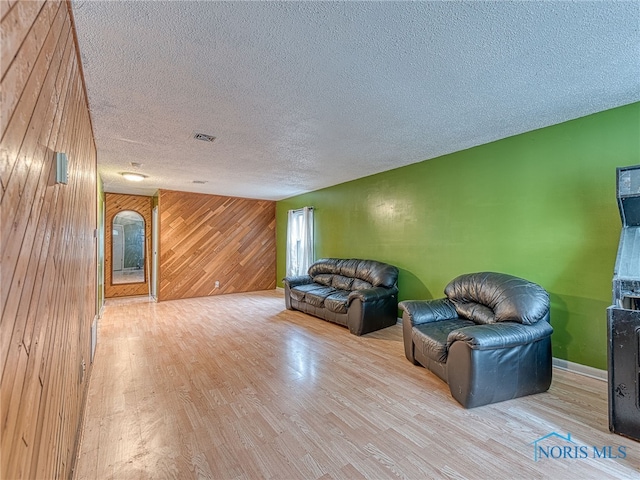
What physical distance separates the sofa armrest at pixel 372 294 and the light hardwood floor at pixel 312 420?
0.69 meters

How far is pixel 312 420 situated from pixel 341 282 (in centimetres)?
309

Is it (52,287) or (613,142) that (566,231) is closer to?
(613,142)

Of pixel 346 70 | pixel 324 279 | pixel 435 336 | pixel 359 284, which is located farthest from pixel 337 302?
pixel 346 70

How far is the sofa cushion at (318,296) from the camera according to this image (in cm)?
466

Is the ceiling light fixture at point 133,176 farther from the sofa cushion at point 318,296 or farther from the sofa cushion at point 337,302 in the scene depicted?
the sofa cushion at point 337,302

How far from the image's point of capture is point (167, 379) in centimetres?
271

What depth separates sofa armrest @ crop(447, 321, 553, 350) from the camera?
2188 millimetres

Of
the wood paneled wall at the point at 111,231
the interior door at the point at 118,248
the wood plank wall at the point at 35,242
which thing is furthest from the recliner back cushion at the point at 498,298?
the interior door at the point at 118,248

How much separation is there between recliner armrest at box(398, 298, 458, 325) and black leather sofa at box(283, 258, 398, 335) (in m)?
0.89

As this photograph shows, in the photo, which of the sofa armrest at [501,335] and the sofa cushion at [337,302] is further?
the sofa cushion at [337,302]

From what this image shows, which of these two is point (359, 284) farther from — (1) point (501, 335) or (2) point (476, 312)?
(1) point (501, 335)

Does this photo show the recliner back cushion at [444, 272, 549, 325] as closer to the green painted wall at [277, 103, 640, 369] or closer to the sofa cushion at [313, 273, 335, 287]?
the green painted wall at [277, 103, 640, 369]

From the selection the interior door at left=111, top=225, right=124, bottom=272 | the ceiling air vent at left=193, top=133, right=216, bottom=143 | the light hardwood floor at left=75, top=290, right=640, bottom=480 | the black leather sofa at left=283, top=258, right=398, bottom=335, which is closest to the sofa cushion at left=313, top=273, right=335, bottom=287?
the black leather sofa at left=283, top=258, right=398, bottom=335

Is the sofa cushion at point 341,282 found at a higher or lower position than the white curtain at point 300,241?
lower
